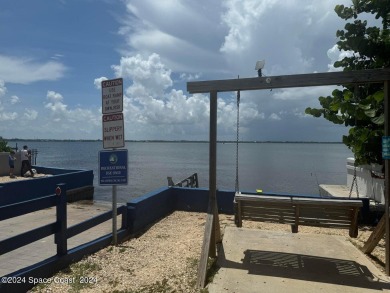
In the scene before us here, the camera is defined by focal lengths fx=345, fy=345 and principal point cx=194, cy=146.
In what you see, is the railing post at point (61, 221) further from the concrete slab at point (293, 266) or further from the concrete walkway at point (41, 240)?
the concrete slab at point (293, 266)

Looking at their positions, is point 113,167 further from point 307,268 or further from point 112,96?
point 307,268

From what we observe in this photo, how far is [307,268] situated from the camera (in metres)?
5.68

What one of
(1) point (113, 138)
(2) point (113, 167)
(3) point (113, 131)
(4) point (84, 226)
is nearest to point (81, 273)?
(4) point (84, 226)

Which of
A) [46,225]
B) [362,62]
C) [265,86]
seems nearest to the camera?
[46,225]

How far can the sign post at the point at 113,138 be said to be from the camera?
682 centimetres

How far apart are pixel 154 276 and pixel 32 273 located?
1720 millimetres

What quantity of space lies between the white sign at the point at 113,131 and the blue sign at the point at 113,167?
0.16 metres

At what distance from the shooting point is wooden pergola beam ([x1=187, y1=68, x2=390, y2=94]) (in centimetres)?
563

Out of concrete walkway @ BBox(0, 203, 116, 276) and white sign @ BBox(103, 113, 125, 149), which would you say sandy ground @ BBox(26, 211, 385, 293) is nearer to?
concrete walkway @ BBox(0, 203, 116, 276)

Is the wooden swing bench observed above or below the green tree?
below

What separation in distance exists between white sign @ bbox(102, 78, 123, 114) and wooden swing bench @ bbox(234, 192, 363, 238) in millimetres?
3050

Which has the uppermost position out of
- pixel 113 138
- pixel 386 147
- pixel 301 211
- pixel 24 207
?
pixel 113 138

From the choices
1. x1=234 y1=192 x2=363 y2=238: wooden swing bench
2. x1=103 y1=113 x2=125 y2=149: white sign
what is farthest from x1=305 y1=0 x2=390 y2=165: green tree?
x1=103 y1=113 x2=125 y2=149: white sign

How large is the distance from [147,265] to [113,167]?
2.13 meters
